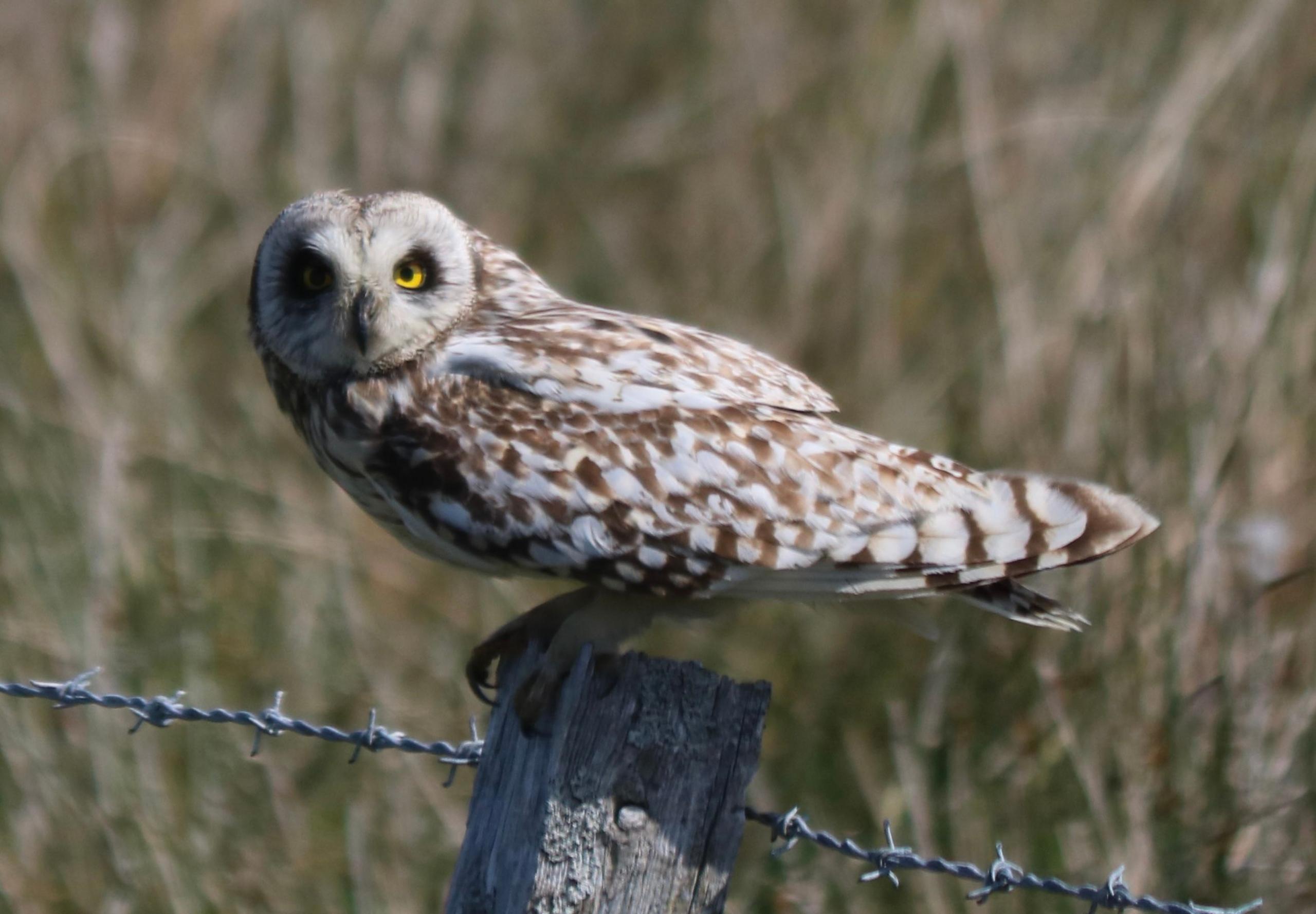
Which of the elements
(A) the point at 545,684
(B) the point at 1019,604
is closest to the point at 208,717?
(A) the point at 545,684

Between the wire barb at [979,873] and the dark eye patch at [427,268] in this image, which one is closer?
the wire barb at [979,873]

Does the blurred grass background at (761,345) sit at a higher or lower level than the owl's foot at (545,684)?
higher

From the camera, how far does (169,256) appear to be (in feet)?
20.9

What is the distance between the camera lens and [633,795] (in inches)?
71.5

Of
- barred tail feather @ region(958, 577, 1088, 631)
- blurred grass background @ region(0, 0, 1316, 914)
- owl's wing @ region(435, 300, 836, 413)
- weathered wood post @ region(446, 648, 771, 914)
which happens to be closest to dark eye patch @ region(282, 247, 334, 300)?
owl's wing @ region(435, 300, 836, 413)

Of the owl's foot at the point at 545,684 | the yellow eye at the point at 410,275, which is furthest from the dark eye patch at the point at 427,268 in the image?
the owl's foot at the point at 545,684

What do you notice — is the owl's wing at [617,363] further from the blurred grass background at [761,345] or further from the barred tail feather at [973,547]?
the blurred grass background at [761,345]

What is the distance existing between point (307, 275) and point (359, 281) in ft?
0.55

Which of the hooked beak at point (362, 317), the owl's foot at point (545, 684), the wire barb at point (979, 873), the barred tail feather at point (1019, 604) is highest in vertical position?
the hooked beak at point (362, 317)

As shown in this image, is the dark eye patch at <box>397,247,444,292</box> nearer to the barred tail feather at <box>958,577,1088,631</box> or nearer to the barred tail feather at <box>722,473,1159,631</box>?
the barred tail feather at <box>722,473,1159,631</box>

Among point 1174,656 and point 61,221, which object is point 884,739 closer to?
point 1174,656

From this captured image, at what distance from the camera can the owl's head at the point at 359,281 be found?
2434 mm

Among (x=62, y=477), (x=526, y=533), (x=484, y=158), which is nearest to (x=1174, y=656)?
(x=526, y=533)

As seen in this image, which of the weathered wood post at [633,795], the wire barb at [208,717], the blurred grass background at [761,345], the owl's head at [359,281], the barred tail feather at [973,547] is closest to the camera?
the weathered wood post at [633,795]
